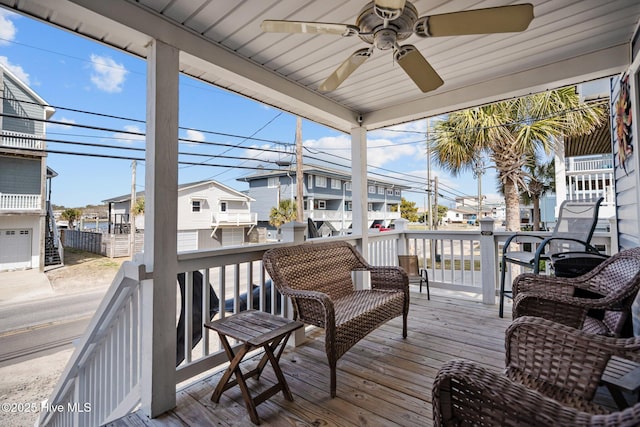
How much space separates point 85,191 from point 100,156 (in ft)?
6.89

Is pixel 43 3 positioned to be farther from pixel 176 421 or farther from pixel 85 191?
pixel 85 191

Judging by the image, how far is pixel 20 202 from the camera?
5867mm

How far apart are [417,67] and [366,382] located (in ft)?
7.18

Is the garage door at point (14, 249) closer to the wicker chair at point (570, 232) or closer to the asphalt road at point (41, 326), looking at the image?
the asphalt road at point (41, 326)

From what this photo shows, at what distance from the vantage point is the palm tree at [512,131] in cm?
562

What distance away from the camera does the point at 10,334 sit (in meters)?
4.94

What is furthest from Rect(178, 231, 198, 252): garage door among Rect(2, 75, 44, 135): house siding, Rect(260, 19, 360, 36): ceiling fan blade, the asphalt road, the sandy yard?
Rect(260, 19, 360, 36): ceiling fan blade

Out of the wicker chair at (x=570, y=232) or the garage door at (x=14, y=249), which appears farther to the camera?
the garage door at (x=14, y=249)

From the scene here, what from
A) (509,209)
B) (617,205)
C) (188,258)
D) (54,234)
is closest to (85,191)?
(54,234)

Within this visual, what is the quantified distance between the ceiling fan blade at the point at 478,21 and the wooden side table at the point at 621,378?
1.60m

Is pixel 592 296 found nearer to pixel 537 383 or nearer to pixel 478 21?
pixel 537 383

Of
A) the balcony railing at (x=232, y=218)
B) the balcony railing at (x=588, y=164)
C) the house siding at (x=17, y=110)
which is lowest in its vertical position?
the balcony railing at (x=232, y=218)

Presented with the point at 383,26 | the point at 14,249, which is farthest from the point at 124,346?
the point at 14,249

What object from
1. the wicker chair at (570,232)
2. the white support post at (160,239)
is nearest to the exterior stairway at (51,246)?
the white support post at (160,239)
